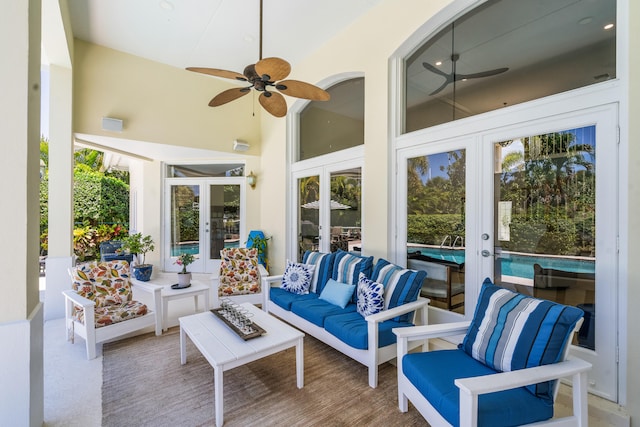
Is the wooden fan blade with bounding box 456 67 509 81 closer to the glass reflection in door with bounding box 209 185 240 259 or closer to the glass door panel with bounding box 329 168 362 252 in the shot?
the glass door panel with bounding box 329 168 362 252

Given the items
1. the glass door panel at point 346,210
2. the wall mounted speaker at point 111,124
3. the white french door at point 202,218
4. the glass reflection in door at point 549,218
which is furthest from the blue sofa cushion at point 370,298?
the wall mounted speaker at point 111,124

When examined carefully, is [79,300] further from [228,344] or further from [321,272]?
[321,272]

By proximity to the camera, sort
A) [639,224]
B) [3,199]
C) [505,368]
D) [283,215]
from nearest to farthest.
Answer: [3,199] < [505,368] < [639,224] < [283,215]

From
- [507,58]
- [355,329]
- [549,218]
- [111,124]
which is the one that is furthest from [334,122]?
[111,124]

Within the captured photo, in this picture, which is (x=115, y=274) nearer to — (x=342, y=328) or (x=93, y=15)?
(x=342, y=328)

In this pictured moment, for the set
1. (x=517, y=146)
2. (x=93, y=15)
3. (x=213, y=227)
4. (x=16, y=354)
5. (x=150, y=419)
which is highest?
(x=93, y=15)

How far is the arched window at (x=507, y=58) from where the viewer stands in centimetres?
234

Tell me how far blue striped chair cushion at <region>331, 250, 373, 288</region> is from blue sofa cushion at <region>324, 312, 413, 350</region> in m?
0.50

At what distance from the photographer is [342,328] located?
260cm

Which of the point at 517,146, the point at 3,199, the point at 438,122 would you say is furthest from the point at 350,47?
the point at 3,199

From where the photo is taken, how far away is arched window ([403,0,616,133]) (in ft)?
7.66

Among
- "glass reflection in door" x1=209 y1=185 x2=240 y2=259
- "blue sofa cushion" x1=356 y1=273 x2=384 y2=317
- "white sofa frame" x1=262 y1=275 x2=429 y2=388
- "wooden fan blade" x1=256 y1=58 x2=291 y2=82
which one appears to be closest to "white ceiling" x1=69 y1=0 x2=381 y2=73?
"wooden fan blade" x1=256 y1=58 x2=291 y2=82

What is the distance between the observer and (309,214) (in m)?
5.15

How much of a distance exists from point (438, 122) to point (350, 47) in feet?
5.92
